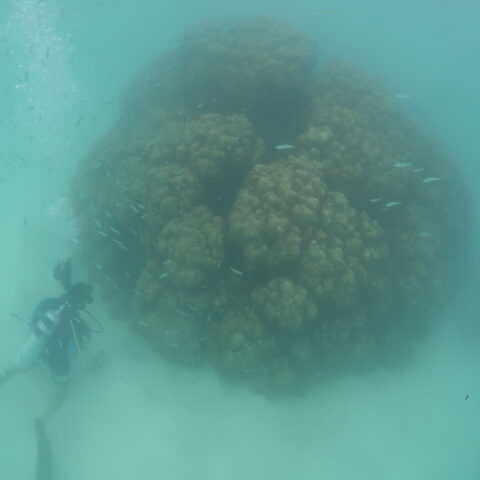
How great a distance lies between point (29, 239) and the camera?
13773 mm

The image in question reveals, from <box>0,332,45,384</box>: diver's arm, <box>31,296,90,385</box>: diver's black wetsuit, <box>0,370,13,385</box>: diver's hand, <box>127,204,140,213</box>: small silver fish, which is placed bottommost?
<box>0,370,13,385</box>: diver's hand

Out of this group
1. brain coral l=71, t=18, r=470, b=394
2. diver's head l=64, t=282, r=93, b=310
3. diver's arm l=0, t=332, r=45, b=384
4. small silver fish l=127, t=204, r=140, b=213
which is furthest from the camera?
small silver fish l=127, t=204, r=140, b=213

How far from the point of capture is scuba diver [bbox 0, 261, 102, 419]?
8773 millimetres

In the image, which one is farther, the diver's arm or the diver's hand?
the diver's hand

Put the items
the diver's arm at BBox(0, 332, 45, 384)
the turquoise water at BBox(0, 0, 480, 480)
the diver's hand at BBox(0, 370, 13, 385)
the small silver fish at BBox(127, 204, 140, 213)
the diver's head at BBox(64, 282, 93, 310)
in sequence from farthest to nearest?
the diver's hand at BBox(0, 370, 13, 385)
the small silver fish at BBox(127, 204, 140, 213)
the diver's arm at BBox(0, 332, 45, 384)
the turquoise water at BBox(0, 0, 480, 480)
the diver's head at BBox(64, 282, 93, 310)

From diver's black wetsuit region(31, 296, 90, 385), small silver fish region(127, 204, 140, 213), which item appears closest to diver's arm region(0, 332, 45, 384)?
diver's black wetsuit region(31, 296, 90, 385)

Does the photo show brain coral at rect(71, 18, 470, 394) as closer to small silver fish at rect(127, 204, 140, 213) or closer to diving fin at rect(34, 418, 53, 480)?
small silver fish at rect(127, 204, 140, 213)

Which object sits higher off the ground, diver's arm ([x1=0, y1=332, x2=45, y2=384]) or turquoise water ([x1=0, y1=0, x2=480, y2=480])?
diver's arm ([x1=0, y1=332, x2=45, y2=384])

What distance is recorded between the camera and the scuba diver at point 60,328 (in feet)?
28.8

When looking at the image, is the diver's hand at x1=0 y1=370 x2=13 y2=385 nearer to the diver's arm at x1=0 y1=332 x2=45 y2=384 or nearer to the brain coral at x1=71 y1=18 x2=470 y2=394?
the diver's arm at x1=0 y1=332 x2=45 y2=384

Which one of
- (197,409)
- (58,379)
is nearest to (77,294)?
(58,379)

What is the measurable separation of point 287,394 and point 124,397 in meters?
4.28

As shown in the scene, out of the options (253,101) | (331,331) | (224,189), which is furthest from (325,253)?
(253,101)

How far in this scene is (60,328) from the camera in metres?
8.82
